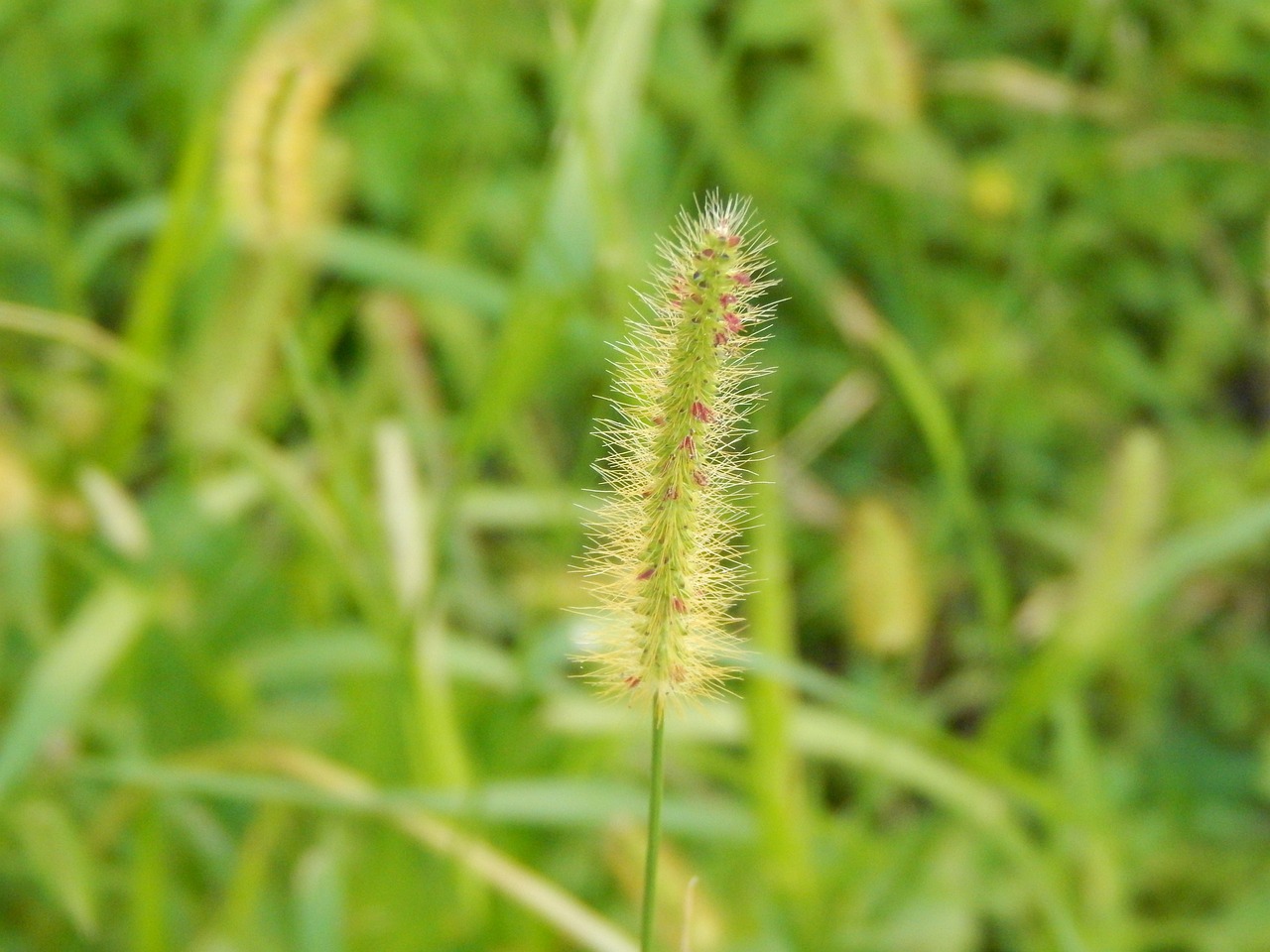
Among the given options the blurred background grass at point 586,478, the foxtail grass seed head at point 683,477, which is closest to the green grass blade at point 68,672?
the blurred background grass at point 586,478

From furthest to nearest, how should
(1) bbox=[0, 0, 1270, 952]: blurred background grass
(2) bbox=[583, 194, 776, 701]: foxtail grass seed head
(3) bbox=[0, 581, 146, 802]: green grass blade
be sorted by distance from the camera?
1. (1) bbox=[0, 0, 1270, 952]: blurred background grass
2. (3) bbox=[0, 581, 146, 802]: green grass blade
3. (2) bbox=[583, 194, 776, 701]: foxtail grass seed head

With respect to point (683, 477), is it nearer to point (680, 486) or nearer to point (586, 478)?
point (680, 486)

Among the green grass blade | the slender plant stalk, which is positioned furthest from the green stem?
the green grass blade

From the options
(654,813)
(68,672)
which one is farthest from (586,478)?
(654,813)

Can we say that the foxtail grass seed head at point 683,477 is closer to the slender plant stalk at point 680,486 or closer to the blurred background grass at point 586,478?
the slender plant stalk at point 680,486

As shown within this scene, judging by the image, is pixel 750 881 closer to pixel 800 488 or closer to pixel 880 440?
pixel 800 488

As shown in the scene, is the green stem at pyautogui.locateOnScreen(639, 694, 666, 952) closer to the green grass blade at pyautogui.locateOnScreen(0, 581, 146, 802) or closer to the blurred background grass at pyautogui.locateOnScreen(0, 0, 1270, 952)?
the blurred background grass at pyautogui.locateOnScreen(0, 0, 1270, 952)

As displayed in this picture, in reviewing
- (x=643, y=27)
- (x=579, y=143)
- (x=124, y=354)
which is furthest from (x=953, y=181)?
(x=124, y=354)
